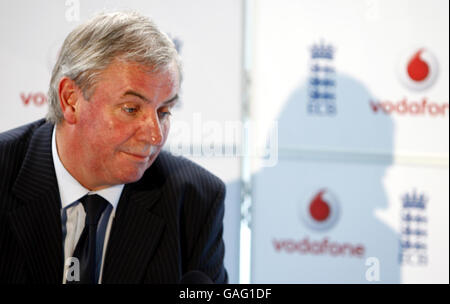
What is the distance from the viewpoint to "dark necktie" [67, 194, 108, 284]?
56.6 inches

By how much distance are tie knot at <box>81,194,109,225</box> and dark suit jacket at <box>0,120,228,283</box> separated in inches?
2.0

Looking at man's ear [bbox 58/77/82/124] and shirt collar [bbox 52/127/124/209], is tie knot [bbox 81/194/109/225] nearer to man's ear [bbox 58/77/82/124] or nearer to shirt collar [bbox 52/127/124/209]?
shirt collar [bbox 52/127/124/209]

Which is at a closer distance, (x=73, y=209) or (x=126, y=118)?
(x=126, y=118)

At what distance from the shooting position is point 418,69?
2486 millimetres

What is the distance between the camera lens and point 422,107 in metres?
2.50

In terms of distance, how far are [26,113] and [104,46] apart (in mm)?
1187

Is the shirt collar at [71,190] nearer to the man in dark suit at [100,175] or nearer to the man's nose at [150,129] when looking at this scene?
the man in dark suit at [100,175]

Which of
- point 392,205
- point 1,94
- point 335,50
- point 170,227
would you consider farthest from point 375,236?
point 1,94

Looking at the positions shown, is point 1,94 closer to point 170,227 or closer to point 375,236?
point 170,227

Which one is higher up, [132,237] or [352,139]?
[352,139]

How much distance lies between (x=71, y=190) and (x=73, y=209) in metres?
0.06

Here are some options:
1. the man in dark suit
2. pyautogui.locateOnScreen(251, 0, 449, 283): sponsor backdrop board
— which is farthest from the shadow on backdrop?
the man in dark suit

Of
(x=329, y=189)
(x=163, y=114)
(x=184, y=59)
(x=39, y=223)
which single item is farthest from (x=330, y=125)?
(x=39, y=223)

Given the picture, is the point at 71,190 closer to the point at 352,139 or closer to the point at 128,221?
the point at 128,221
